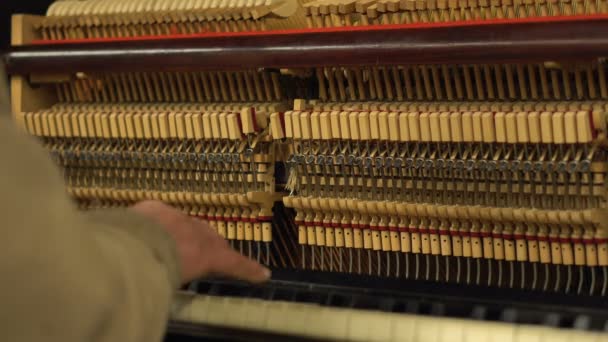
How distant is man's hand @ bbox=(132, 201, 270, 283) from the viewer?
1.71 metres

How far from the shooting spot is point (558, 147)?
267 centimetres

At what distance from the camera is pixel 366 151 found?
9.55 feet

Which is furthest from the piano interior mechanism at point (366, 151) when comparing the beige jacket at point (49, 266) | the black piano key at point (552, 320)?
the beige jacket at point (49, 266)

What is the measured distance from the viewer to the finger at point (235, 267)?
6.02 feet

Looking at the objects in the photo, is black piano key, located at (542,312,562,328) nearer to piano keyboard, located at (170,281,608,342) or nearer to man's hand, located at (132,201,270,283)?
piano keyboard, located at (170,281,608,342)

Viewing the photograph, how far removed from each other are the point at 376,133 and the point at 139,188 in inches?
39.4

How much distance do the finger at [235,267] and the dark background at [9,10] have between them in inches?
98.9

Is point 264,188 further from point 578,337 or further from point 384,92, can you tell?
point 578,337

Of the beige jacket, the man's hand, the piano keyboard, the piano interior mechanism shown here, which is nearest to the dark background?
the piano interior mechanism

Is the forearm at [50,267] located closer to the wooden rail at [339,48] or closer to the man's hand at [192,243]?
→ the man's hand at [192,243]

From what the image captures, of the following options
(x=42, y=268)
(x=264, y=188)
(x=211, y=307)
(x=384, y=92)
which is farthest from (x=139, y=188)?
(x=42, y=268)

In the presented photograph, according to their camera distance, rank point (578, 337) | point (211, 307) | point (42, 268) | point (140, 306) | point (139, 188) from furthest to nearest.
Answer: point (139, 188) → point (211, 307) → point (578, 337) → point (140, 306) → point (42, 268)

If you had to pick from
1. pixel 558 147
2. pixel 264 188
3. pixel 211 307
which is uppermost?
pixel 558 147

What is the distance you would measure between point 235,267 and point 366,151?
1.09 meters
